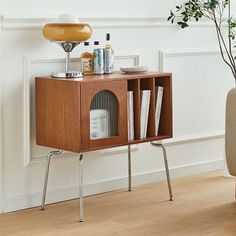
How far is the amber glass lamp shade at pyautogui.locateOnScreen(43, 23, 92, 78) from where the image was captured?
3.52 meters

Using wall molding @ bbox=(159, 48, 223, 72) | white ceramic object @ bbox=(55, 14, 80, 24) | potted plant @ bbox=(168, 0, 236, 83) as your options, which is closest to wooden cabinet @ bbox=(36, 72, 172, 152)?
white ceramic object @ bbox=(55, 14, 80, 24)

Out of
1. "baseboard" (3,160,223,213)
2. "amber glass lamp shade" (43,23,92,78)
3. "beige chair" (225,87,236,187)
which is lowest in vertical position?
"baseboard" (3,160,223,213)

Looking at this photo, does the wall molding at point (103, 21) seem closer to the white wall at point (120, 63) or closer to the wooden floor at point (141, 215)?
the white wall at point (120, 63)

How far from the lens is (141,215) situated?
139 inches

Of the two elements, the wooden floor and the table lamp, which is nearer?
the wooden floor

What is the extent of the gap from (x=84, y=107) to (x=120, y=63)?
0.73m

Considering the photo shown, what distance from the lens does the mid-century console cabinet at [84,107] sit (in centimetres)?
340

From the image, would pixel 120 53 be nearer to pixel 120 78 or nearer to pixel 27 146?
pixel 120 78

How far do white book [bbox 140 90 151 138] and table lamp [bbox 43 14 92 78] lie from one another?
37 centimetres

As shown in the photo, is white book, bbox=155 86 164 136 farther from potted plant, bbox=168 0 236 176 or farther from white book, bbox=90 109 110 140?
potted plant, bbox=168 0 236 176

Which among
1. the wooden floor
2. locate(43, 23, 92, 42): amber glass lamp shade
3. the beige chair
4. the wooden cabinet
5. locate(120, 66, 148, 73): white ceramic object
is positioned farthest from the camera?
locate(120, 66, 148, 73): white ceramic object

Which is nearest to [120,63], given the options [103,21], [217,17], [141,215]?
[103,21]

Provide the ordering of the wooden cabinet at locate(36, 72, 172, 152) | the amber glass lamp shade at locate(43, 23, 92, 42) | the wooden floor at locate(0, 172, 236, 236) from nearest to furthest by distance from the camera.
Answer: the wooden floor at locate(0, 172, 236, 236) → the wooden cabinet at locate(36, 72, 172, 152) → the amber glass lamp shade at locate(43, 23, 92, 42)

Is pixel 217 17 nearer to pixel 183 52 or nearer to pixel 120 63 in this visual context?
pixel 183 52
